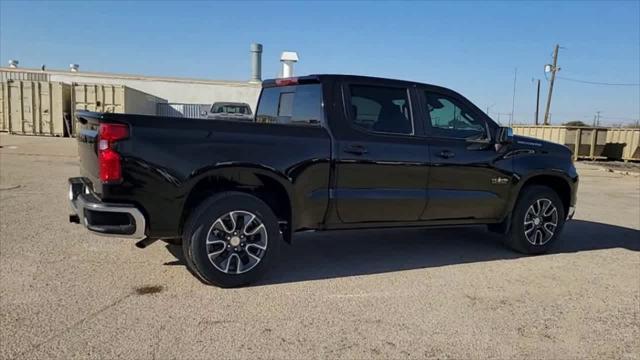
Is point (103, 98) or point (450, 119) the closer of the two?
point (450, 119)

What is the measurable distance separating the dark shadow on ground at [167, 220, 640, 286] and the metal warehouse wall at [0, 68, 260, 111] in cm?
2851

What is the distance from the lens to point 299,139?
16.2 ft

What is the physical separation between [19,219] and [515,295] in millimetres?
6398

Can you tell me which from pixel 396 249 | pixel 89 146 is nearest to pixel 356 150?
pixel 396 249

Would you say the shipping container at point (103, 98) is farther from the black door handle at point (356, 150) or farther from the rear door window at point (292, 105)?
the black door handle at point (356, 150)

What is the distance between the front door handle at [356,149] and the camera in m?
5.20

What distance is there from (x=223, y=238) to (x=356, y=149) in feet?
5.20

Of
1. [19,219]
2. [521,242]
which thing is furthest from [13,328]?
[521,242]

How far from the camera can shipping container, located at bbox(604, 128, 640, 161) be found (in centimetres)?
2869

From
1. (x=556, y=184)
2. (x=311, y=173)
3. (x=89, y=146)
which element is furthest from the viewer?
(x=556, y=184)

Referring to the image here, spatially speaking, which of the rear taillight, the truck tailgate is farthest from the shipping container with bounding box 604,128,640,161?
the rear taillight

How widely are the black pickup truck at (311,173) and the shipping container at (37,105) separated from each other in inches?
977

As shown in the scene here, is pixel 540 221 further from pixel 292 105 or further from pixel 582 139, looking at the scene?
pixel 582 139

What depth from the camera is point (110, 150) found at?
4.23m
